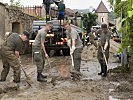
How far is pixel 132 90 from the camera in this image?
8.43 meters

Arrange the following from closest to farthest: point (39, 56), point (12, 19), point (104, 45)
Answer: point (39, 56) < point (104, 45) < point (12, 19)

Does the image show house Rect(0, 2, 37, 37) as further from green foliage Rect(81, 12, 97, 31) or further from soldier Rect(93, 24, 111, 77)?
soldier Rect(93, 24, 111, 77)

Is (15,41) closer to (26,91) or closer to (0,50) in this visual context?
(0,50)

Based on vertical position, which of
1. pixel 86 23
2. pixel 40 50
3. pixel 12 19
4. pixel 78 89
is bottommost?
pixel 78 89

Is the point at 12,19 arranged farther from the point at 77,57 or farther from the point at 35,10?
the point at 77,57

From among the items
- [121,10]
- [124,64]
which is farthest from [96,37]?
[121,10]

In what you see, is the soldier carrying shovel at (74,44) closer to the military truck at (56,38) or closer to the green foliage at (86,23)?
the military truck at (56,38)

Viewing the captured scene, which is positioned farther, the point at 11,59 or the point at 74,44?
the point at 74,44

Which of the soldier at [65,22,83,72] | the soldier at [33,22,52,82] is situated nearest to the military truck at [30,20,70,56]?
the soldier at [65,22,83,72]

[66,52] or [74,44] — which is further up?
[74,44]

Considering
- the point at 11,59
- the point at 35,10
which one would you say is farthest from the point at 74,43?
the point at 35,10

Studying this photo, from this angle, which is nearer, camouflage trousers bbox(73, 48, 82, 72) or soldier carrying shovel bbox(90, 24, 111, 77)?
camouflage trousers bbox(73, 48, 82, 72)

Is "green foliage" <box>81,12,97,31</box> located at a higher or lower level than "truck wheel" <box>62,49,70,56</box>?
higher

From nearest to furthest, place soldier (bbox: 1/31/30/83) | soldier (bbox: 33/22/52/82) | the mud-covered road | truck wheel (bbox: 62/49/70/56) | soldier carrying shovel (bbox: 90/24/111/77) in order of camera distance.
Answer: the mud-covered road, soldier (bbox: 1/31/30/83), soldier (bbox: 33/22/52/82), soldier carrying shovel (bbox: 90/24/111/77), truck wheel (bbox: 62/49/70/56)
